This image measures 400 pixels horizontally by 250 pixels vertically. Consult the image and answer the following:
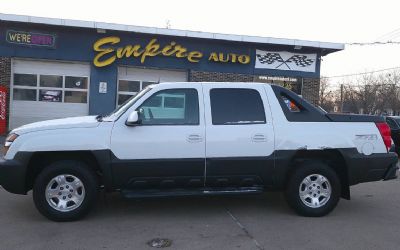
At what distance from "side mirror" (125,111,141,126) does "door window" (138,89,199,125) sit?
0.14 m

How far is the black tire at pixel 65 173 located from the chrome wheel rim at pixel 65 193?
0.04 m

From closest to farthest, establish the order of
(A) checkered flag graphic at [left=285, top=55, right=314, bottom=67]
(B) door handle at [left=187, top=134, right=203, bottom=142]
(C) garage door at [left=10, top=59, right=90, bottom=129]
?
1. (B) door handle at [left=187, top=134, right=203, bottom=142]
2. (C) garage door at [left=10, top=59, right=90, bottom=129]
3. (A) checkered flag graphic at [left=285, top=55, right=314, bottom=67]

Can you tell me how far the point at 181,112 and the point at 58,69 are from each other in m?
14.0

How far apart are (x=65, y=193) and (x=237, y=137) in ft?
7.81

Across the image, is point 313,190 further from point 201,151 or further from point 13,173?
point 13,173

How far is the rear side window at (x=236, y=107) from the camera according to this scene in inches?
245

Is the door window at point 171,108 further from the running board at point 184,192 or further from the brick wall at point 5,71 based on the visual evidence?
the brick wall at point 5,71

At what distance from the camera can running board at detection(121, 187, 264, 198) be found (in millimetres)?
5920

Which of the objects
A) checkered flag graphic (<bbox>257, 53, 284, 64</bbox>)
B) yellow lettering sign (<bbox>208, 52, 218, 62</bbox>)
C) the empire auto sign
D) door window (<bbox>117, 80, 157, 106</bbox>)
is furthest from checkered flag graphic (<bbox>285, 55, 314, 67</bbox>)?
door window (<bbox>117, 80, 157, 106</bbox>)

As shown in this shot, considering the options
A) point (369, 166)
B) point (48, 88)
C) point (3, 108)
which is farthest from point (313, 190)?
point (48, 88)

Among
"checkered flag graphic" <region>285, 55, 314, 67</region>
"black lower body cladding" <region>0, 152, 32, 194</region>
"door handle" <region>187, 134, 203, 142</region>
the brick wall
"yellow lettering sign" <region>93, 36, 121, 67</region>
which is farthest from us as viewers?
"checkered flag graphic" <region>285, 55, 314, 67</region>

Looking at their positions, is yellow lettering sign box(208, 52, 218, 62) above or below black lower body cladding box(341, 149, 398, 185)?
above

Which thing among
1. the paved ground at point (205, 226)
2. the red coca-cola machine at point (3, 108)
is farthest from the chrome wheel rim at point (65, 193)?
the red coca-cola machine at point (3, 108)

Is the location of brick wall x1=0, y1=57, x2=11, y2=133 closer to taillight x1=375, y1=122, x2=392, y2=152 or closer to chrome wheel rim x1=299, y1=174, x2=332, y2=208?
chrome wheel rim x1=299, y1=174, x2=332, y2=208
